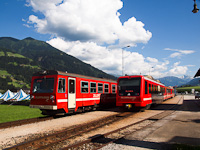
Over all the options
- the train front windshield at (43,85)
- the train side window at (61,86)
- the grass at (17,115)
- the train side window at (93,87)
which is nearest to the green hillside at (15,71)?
the grass at (17,115)

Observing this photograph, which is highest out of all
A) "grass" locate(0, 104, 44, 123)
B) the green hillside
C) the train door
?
the green hillside

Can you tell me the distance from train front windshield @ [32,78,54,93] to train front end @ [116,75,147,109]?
6273 millimetres

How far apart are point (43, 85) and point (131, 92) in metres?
7.26

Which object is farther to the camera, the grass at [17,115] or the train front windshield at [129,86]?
the train front windshield at [129,86]

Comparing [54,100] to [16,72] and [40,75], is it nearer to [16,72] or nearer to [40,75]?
[40,75]

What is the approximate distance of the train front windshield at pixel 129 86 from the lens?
48.3 feet

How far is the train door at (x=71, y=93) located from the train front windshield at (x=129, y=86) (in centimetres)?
432

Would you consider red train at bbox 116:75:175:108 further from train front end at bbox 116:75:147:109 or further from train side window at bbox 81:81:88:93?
train side window at bbox 81:81:88:93

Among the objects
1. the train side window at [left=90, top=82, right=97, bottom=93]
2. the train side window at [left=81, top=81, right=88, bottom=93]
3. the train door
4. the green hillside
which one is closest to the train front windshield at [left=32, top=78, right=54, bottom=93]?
the train door

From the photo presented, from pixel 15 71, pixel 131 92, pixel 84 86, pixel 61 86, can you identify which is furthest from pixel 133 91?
pixel 15 71

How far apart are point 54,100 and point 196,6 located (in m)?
10.3

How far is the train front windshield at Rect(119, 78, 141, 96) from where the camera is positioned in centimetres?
1471

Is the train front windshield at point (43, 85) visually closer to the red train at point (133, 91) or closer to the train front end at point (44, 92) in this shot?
the train front end at point (44, 92)

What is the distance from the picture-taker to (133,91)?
48.6 ft
